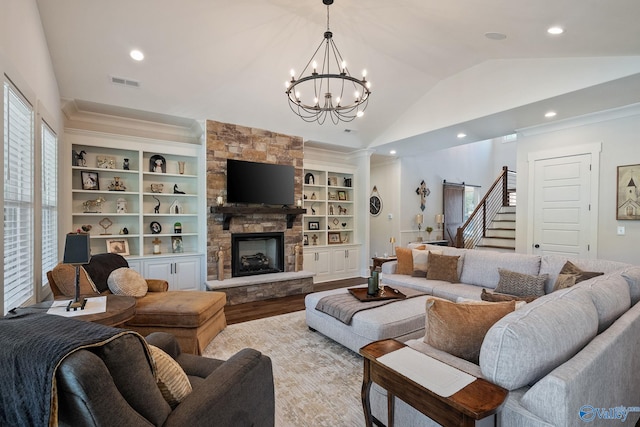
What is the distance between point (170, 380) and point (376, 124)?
18.2 feet

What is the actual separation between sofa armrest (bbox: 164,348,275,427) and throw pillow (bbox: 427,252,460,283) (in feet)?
10.5

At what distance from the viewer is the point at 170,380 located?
1234 mm

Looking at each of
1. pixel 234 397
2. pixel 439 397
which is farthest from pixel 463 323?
pixel 234 397

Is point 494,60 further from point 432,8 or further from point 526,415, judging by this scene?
point 526,415

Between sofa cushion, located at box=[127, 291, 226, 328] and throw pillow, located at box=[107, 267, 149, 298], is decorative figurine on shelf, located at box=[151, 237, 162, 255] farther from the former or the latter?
sofa cushion, located at box=[127, 291, 226, 328]

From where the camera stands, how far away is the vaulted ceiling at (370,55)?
304 centimetres

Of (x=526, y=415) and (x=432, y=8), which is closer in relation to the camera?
(x=526, y=415)

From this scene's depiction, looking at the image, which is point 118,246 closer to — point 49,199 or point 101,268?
point 49,199

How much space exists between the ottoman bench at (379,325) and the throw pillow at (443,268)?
1.05 m

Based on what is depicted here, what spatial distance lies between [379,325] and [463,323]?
1.20 meters

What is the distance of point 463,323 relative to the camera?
64.2 inches

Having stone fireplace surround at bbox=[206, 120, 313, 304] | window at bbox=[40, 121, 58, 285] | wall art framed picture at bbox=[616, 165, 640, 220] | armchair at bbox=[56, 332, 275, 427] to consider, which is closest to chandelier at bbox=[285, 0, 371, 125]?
stone fireplace surround at bbox=[206, 120, 313, 304]

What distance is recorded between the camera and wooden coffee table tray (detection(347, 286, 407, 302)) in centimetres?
328

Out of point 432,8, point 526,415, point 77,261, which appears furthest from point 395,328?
point 432,8
